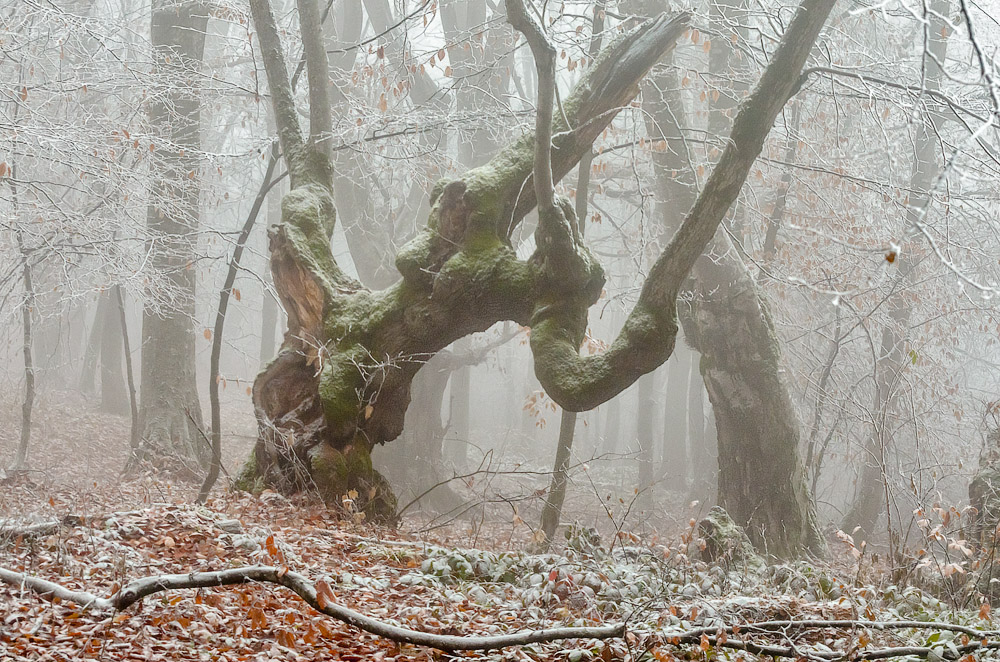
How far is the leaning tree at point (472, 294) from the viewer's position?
5.68 metres

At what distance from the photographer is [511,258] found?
20.6ft

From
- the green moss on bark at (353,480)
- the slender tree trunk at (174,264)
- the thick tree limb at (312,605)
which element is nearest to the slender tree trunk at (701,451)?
the slender tree trunk at (174,264)

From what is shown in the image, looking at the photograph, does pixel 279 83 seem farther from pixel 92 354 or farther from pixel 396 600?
pixel 92 354

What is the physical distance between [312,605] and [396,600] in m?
1.15

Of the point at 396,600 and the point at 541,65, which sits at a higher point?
the point at 541,65

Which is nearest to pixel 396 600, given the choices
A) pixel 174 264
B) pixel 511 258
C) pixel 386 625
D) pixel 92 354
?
pixel 386 625

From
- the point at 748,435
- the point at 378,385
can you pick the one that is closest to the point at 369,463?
the point at 378,385

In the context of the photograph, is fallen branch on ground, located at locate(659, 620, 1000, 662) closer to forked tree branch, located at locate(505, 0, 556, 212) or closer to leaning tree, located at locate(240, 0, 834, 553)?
leaning tree, located at locate(240, 0, 834, 553)

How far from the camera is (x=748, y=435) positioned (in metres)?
8.32

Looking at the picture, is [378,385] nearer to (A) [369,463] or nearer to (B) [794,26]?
(A) [369,463]

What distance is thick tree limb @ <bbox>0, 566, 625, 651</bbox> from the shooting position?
3.34 meters

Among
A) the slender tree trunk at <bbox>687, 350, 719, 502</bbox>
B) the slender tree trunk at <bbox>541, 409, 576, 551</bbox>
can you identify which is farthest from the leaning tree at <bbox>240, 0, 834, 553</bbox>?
the slender tree trunk at <bbox>687, 350, 719, 502</bbox>

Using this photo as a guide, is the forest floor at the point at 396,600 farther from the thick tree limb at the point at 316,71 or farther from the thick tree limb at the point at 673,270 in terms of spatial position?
the thick tree limb at the point at 316,71

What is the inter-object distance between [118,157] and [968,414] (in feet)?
49.5
